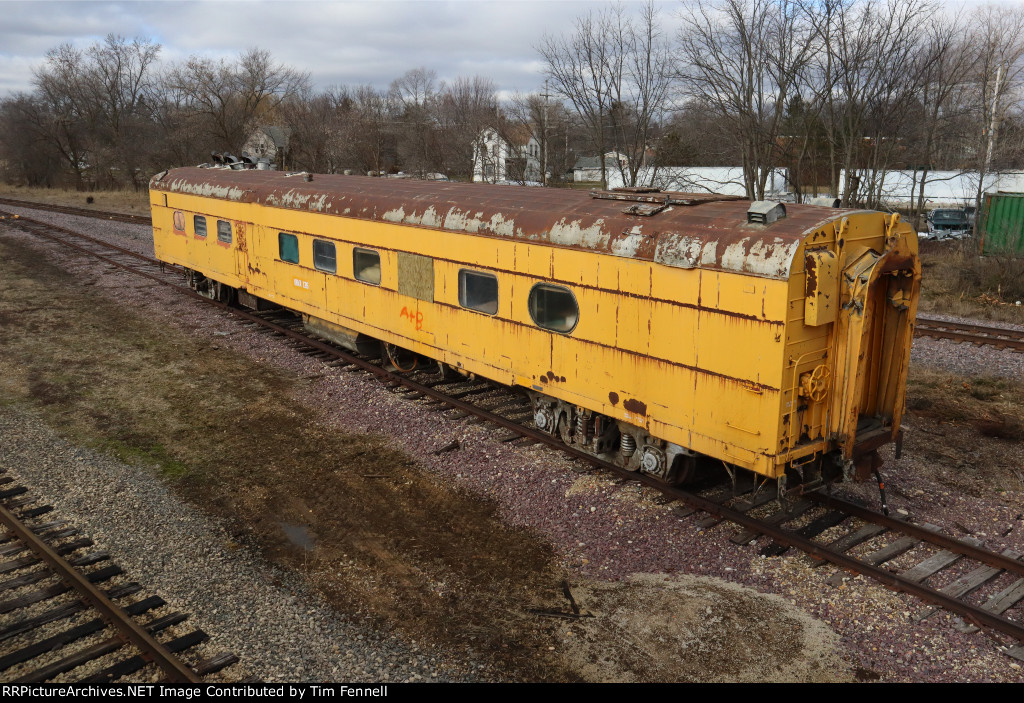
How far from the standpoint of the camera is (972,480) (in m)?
9.05

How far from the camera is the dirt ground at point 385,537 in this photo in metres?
6.00

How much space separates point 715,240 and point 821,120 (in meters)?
18.4

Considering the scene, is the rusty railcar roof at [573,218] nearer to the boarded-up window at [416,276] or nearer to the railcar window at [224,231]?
the boarded-up window at [416,276]

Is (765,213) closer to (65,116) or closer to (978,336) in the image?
(978,336)

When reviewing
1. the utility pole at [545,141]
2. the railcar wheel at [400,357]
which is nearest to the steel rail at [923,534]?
the railcar wheel at [400,357]

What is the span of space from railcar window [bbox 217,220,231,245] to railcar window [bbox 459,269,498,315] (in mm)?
8198

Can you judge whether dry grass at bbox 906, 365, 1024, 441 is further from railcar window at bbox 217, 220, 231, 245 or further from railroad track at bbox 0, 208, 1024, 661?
railcar window at bbox 217, 220, 231, 245

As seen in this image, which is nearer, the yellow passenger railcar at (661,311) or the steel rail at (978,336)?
the yellow passenger railcar at (661,311)

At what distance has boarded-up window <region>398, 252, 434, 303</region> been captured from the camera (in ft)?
35.6

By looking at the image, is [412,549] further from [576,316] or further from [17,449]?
[17,449]

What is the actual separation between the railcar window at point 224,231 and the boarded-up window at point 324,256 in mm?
3863

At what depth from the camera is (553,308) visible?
29.6 feet

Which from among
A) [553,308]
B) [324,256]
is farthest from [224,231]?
[553,308]

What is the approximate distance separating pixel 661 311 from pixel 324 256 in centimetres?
745
